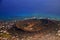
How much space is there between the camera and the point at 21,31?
2.16m

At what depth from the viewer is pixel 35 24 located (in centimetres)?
222

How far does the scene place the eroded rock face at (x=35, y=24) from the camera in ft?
7.07

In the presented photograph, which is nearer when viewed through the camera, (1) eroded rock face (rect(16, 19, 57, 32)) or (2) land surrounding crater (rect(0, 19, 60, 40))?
(2) land surrounding crater (rect(0, 19, 60, 40))

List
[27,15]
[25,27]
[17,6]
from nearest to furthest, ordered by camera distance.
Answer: [25,27] < [27,15] < [17,6]

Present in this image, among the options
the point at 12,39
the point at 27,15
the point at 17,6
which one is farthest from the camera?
the point at 17,6

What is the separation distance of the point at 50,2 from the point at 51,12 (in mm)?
216

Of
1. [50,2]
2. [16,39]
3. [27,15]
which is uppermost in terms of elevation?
[50,2]

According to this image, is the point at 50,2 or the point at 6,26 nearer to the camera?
the point at 6,26

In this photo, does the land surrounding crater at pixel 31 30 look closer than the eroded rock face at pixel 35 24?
Yes

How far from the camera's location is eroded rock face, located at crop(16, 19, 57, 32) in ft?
7.07

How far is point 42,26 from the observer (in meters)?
2.20

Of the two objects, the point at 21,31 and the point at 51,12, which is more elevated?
the point at 51,12

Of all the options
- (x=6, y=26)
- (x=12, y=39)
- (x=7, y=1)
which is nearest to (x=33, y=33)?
(x=12, y=39)

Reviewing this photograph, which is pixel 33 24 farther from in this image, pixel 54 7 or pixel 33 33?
pixel 54 7
